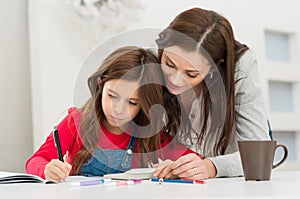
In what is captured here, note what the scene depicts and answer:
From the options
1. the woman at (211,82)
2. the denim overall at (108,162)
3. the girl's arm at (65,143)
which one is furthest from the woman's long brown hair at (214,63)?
the girl's arm at (65,143)

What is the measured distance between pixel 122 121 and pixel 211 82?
0.23m

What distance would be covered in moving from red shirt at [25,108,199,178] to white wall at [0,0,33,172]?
669mm

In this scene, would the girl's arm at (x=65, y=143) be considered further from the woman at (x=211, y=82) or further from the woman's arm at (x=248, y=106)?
Answer: the woman's arm at (x=248, y=106)

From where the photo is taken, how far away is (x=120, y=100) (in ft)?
3.56

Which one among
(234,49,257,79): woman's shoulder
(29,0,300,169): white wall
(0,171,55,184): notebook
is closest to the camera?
(0,171,55,184): notebook

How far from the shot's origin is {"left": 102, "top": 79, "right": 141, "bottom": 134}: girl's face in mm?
1078

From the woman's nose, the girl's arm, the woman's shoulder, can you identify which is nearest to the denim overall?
the girl's arm

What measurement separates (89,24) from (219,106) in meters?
0.91

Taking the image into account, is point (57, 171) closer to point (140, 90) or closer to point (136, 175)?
point (136, 175)

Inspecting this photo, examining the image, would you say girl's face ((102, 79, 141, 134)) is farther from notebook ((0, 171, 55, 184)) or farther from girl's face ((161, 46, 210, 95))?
notebook ((0, 171, 55, 184))

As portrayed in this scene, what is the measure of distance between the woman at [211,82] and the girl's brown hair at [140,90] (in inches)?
1.5

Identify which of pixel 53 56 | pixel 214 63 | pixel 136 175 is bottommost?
pixel 136 175

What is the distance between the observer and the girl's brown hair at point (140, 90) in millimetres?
1099

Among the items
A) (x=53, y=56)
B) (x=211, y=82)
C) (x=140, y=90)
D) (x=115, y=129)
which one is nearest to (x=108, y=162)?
(x=115, y=129)
